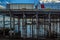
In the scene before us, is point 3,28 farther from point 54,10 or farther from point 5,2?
point 54,10

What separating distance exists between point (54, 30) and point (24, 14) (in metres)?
4.97

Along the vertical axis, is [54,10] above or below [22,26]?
above

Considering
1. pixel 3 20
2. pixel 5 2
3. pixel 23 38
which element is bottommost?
pixel 23 38

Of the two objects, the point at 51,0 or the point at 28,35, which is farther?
the point at 28,35

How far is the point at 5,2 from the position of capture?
78.2 feet

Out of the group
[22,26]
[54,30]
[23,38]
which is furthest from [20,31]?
[54,30]

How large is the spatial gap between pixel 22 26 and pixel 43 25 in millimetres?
2900

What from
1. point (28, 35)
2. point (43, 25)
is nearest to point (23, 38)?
point (28, 35)

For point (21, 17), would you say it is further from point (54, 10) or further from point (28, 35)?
point (54, 10)

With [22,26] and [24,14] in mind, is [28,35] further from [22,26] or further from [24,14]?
[24,14]

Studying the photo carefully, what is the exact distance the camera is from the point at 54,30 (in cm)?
2727

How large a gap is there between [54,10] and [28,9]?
3082 millimetres

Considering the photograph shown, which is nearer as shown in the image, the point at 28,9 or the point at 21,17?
the point at 28,9

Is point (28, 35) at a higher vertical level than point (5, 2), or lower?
lower
